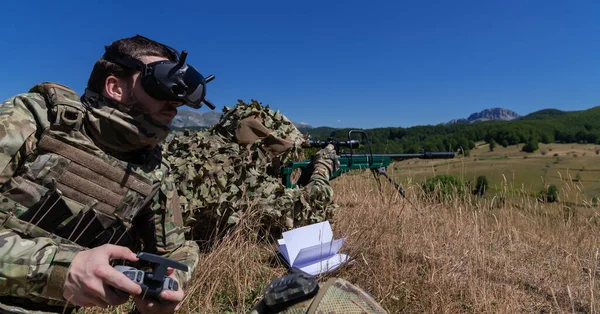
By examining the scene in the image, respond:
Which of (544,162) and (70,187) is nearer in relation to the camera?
(70,187)

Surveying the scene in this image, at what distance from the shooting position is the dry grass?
2662mm

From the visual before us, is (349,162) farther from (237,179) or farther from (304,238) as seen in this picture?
(304,238)

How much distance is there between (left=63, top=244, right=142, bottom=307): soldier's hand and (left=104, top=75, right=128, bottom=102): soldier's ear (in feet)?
3.09

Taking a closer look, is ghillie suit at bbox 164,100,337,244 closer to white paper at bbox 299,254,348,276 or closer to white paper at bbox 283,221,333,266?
white paper at bbox 283,221,333,266

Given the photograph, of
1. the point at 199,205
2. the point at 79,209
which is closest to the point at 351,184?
the point at 199,205

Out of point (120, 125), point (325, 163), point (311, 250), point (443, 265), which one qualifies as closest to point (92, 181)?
point (120, 125)

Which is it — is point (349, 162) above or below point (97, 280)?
above

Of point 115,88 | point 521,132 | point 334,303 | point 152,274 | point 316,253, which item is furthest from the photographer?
point 521,132

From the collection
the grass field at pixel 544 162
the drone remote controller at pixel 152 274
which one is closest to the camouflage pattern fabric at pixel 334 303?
the drone remote controller at pixel 152 274

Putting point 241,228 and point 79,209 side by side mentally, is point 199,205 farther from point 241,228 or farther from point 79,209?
point 79,209

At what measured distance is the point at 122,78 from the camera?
1.96 meters

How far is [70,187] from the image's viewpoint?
1.79 meters

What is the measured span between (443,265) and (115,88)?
262cm

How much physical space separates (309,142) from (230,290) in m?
2.98
